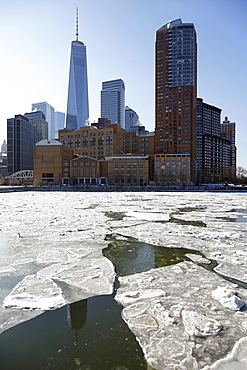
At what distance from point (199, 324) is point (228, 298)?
1.20 m

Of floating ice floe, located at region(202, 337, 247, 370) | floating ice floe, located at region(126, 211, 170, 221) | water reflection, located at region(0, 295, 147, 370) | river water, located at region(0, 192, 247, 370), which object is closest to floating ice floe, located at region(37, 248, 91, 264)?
river water, located at region(0, 192, 247, 370)

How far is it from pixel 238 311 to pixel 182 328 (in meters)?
1.36

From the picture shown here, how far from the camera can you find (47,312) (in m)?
4.86

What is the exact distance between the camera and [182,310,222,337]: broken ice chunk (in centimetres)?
415

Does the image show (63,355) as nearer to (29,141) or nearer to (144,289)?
(144,289)

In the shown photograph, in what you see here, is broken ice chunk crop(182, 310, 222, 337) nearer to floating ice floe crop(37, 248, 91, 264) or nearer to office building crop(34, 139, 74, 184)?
floating ice floe crop(37, 248, 91, 264)

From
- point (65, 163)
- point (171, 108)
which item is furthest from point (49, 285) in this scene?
point (171, 108)

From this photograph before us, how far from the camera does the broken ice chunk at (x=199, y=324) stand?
4.15 meters

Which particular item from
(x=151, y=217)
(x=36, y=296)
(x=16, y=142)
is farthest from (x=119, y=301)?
(x=16, y=142)

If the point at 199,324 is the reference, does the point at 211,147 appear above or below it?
above

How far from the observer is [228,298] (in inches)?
205

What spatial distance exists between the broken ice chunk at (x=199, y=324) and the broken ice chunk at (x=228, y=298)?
2.34ft

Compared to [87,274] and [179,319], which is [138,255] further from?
[179,319]

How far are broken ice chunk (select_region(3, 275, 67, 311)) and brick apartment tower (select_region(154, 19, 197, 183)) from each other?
109 meters
